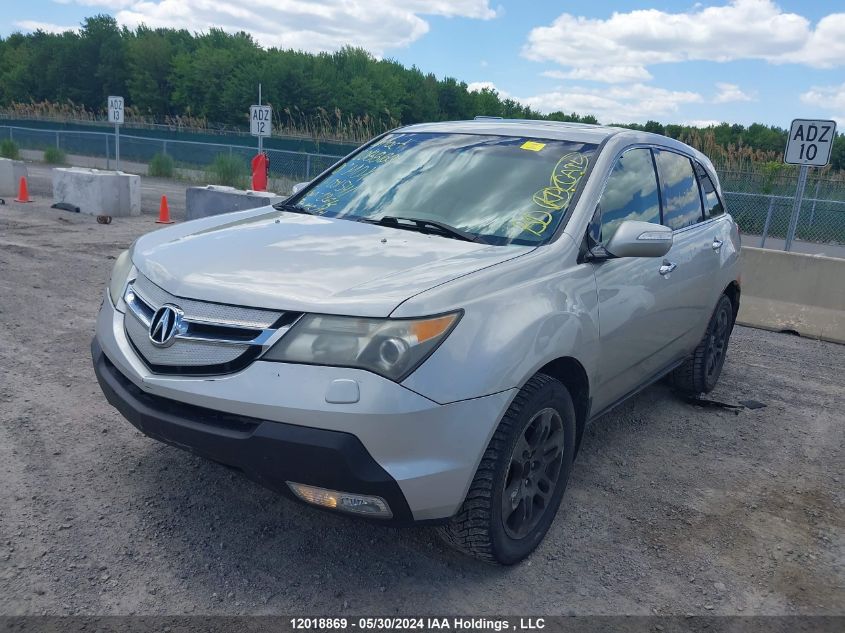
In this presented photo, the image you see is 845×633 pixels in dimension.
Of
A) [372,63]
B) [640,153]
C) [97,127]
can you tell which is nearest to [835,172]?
[640,153]

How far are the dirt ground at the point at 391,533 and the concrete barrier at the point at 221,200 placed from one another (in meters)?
6.87

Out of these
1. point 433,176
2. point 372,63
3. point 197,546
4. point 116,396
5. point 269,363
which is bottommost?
point 197,546

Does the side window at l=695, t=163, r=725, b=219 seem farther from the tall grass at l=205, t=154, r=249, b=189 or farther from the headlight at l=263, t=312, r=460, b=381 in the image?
the tall grass at l=205, t=154, r=249, b=189

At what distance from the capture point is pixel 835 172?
25.1 metres

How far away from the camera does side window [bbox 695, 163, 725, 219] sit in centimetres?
534

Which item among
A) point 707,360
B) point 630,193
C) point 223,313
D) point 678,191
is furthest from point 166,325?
point 707,360

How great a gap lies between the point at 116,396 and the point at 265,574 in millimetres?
933

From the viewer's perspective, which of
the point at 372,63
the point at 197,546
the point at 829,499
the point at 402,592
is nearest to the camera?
the point at 402,592

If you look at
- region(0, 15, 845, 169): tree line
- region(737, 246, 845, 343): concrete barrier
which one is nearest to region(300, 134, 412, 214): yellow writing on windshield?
region(737, 246, 845, 343): concrete barrier

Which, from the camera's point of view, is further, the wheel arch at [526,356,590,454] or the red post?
the red post

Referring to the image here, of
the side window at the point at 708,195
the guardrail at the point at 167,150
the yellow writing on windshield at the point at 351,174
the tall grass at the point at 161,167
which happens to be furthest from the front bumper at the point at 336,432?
the tall grass at the point at 161,167

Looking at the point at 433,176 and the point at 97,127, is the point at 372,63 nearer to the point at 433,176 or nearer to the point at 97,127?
the point at 97,127

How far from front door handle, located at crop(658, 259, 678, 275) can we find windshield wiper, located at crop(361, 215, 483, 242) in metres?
1.32

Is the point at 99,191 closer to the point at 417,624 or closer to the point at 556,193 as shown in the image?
the point at 556,193
